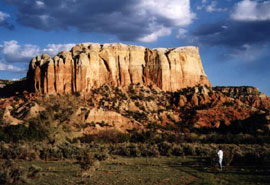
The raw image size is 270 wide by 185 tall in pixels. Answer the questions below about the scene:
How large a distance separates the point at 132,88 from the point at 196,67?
76.1ft

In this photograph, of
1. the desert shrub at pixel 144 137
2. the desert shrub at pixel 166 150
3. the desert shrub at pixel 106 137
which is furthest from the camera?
the desert shrub at pixel 144 137

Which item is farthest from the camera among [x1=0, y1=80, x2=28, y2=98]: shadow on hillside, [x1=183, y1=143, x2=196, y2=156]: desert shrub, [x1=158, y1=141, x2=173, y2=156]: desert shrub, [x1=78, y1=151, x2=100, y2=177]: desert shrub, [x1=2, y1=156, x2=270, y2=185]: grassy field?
[x1=0, y1=80, x2=28, y2=98]: shadow on hillside

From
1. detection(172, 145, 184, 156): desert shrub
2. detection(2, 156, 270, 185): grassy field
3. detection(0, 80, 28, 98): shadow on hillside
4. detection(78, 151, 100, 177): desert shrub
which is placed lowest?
detection(172, 145, 184, 156): desert shrub

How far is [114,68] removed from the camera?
78938 mm

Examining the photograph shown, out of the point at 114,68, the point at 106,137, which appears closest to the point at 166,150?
the point at 106,137

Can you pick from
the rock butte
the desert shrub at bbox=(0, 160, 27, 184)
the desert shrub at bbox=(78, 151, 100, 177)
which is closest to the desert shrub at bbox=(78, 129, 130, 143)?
the rock butte

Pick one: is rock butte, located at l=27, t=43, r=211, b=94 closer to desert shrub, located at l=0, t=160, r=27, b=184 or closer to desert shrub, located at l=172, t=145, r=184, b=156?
desert shrub, located at l=172, t=145, r=184, b=156

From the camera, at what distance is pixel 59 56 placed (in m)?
74.3

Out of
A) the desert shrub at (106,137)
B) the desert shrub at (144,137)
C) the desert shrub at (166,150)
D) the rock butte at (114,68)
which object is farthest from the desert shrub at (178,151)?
the rock butte at (114,68)

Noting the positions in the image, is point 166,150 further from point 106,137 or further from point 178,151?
point 106,137

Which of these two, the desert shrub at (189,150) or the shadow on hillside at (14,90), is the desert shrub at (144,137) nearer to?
the desert shrub at (189,150)

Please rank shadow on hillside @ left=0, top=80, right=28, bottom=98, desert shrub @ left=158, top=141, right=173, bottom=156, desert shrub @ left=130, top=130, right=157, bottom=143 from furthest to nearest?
shadow on hillside @ left=0, top=80, right=28, bottom=98
desert shrub @ left=130, top=130, right=157, bottom=143
desert shrub @ left=158, top=141, right=173, bottom=156

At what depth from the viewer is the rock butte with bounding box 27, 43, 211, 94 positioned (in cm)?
6950

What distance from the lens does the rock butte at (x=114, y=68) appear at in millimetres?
69500
